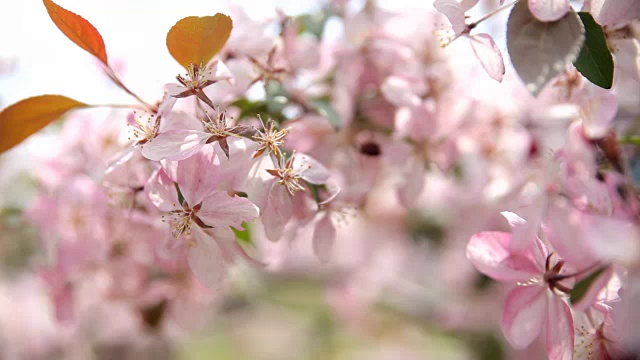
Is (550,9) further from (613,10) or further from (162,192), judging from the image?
(162,192)

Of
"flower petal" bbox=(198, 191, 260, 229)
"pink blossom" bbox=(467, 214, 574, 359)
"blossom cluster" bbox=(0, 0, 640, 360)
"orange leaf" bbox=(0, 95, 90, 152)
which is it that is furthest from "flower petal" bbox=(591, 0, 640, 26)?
"orange leaf" bbox=(0, 95, 90, 152)

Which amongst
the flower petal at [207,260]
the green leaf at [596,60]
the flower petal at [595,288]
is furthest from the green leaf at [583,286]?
the flower petal at [207,260]

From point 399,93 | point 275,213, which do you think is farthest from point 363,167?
point 275,213

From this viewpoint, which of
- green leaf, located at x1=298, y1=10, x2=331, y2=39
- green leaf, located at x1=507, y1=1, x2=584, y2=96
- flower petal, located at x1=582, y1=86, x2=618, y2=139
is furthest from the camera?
green leaf, located at x1=298, y1=10, x2=331, y2=39

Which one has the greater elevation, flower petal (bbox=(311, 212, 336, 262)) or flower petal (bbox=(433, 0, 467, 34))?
flower petal (bbox=(433, 0, 467, 34))

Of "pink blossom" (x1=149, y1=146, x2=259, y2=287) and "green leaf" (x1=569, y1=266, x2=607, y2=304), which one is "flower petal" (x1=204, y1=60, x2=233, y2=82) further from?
"green leaf" (x1=569, y1=266, x2=607, y2=304)

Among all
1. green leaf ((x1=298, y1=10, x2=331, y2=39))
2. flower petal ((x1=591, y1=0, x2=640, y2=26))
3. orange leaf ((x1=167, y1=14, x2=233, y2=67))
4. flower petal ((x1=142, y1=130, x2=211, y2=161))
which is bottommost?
green leaf ((x1=298, y1=10, x2=331, y2=39))

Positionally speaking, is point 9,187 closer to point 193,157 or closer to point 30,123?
point 30,123
